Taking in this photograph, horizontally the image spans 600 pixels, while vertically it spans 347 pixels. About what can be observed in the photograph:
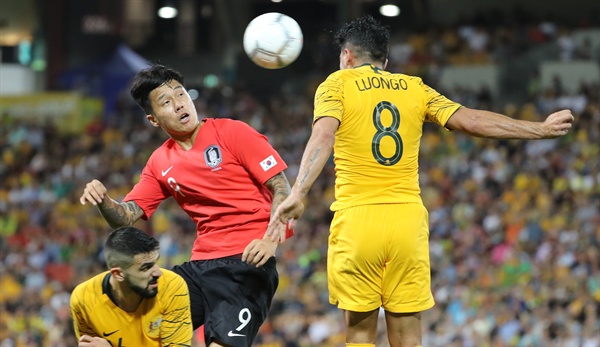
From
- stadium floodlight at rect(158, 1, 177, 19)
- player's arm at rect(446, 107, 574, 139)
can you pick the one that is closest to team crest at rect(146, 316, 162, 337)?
player's arm at rect(446, 107, 574, 139)

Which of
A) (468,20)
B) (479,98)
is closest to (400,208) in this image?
(479,98)

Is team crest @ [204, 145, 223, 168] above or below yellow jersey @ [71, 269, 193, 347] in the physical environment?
above

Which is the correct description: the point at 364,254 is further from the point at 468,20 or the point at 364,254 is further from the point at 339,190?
the point at 468,20

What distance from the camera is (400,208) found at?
576cm

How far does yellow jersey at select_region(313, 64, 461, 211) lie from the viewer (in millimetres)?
5715

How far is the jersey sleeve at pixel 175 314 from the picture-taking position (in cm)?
575

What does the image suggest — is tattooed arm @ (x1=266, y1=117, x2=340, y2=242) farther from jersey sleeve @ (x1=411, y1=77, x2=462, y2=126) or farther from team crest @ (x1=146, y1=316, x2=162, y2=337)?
team crest @ (x1=146, y1=316, x2=162, y2=337)

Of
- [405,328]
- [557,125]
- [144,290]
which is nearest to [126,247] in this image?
[144,290]

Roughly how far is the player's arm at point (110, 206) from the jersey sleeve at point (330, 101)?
132cm

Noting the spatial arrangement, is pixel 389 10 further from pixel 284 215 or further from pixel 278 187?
pixel 284 215

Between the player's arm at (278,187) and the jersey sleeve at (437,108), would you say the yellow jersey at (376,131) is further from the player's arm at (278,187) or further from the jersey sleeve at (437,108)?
the player's arm at (278,187)

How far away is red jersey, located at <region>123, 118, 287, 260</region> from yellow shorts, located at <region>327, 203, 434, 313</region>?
55 cm

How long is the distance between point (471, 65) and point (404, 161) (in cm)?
1827

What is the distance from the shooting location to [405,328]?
19.1ft
